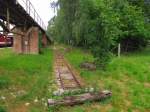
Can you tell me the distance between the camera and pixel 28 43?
3503 cm

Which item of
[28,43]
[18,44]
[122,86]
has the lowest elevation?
[122,86]

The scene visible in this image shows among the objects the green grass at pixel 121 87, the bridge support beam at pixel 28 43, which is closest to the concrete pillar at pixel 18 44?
the bridge support beam at pixel 28 43

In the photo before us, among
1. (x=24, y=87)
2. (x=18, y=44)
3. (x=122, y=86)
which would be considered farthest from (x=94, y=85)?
(x=18, y=44)

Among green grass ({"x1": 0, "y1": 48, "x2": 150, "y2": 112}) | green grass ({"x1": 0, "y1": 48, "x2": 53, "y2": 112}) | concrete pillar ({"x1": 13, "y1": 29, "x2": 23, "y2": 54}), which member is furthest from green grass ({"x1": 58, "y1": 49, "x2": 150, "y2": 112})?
concrete pillar ({"x1": 13, "y1": 29, "x2": 23, "y2": 54})

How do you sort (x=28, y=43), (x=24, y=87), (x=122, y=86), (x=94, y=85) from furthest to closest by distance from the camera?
1. (x=28, y=43)
2. (x=122, y=86)
3. (x=94, y=85)
4. (x=24, y=87)

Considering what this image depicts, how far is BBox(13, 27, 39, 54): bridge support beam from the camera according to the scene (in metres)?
34.8

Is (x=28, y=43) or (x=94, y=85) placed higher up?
(x=28, y=43)

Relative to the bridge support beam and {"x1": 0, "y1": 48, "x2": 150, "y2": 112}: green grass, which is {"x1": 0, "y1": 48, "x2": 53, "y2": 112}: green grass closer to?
{"x1": 0, "y1": 48, "x2": 150, "y2": 112}: green grass

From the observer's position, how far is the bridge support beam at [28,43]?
3481 cm

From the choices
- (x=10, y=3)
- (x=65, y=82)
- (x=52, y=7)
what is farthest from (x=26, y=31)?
(x=65, y=82)

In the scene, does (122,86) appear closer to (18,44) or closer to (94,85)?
(94,85)

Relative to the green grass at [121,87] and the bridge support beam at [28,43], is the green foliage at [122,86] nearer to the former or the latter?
the green grass at [121,87]

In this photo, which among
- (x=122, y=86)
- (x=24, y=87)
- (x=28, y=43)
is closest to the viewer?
(x=24, y=87)

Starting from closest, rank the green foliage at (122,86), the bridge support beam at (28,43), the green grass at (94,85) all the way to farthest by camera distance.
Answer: the green grass at (94,85) → the green foliage at (122,86) → the bridge support beam at (28,43)
